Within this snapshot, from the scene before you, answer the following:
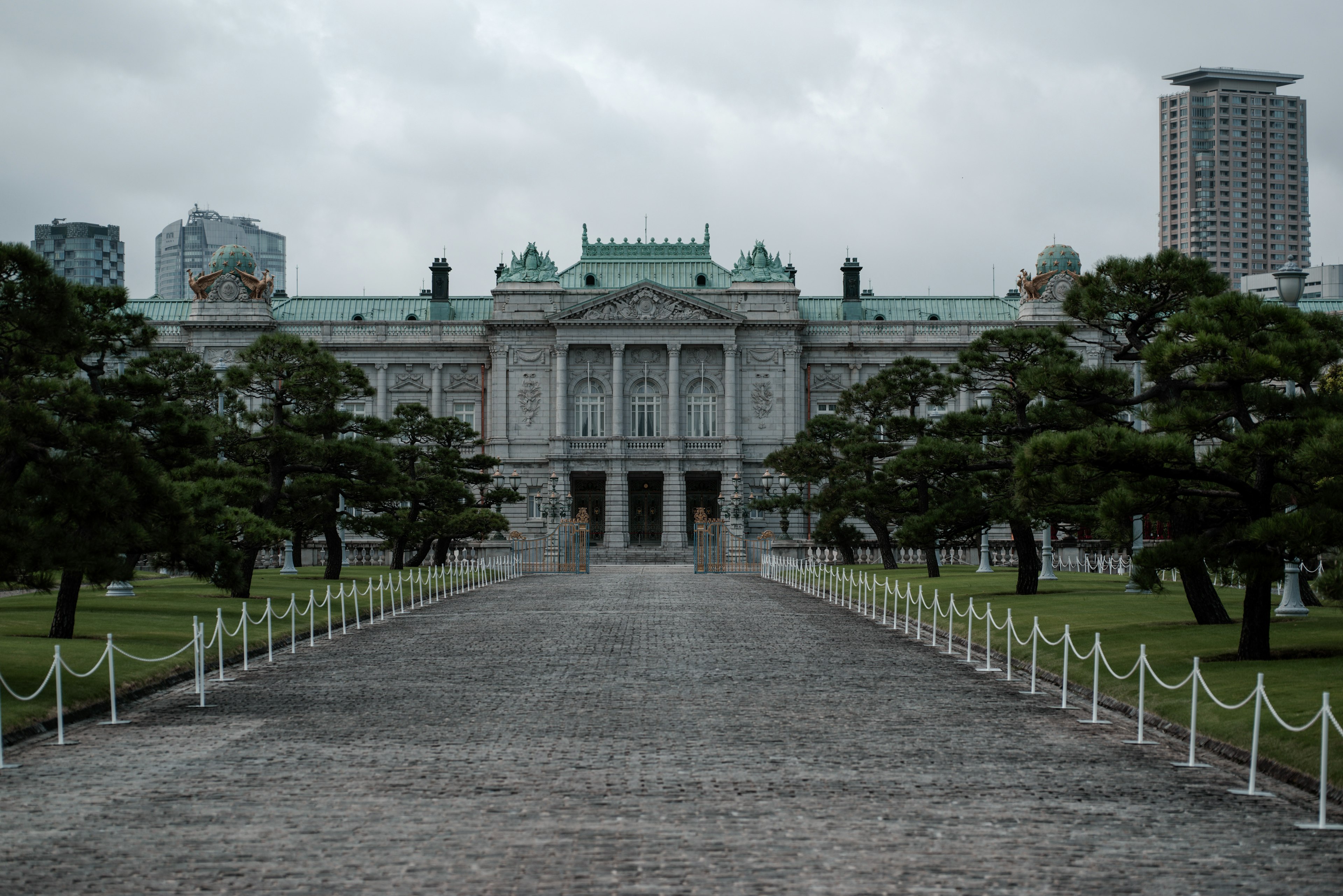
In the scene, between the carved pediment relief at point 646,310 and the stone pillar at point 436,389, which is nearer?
the carved pediment relief at point 646,310

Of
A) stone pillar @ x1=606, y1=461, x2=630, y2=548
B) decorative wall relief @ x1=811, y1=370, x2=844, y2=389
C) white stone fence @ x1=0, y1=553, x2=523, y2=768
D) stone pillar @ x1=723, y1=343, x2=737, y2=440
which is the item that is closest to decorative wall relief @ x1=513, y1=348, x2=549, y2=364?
stone pillar @ x1=606, y1=461, x2=630, y2=548

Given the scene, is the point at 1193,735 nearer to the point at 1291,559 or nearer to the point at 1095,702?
the point at 1095,702

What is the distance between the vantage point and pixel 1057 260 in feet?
314

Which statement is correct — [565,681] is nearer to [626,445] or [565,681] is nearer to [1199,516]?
[1199,516]

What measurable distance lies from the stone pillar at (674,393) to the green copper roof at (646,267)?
613cm

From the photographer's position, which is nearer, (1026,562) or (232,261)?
(1026,562)

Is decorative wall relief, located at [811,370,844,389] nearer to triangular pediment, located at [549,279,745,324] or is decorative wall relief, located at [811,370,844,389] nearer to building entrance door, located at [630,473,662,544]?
triangular pediment, located at [549,279,745,324]

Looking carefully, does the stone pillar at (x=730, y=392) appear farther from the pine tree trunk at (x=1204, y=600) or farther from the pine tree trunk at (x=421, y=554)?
the pine tree trunk at (x=1204, y=600)

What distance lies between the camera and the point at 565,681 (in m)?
22.6

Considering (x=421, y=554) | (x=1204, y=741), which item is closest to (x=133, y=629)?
(x=1204, y=741)

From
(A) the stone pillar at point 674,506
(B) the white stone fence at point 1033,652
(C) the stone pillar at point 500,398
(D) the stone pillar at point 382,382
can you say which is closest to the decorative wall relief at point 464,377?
(C) the stone pillar at point 500,398

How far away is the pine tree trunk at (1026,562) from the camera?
4025cm

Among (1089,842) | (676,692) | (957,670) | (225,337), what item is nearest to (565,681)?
(676,692)

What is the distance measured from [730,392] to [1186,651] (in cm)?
6890
